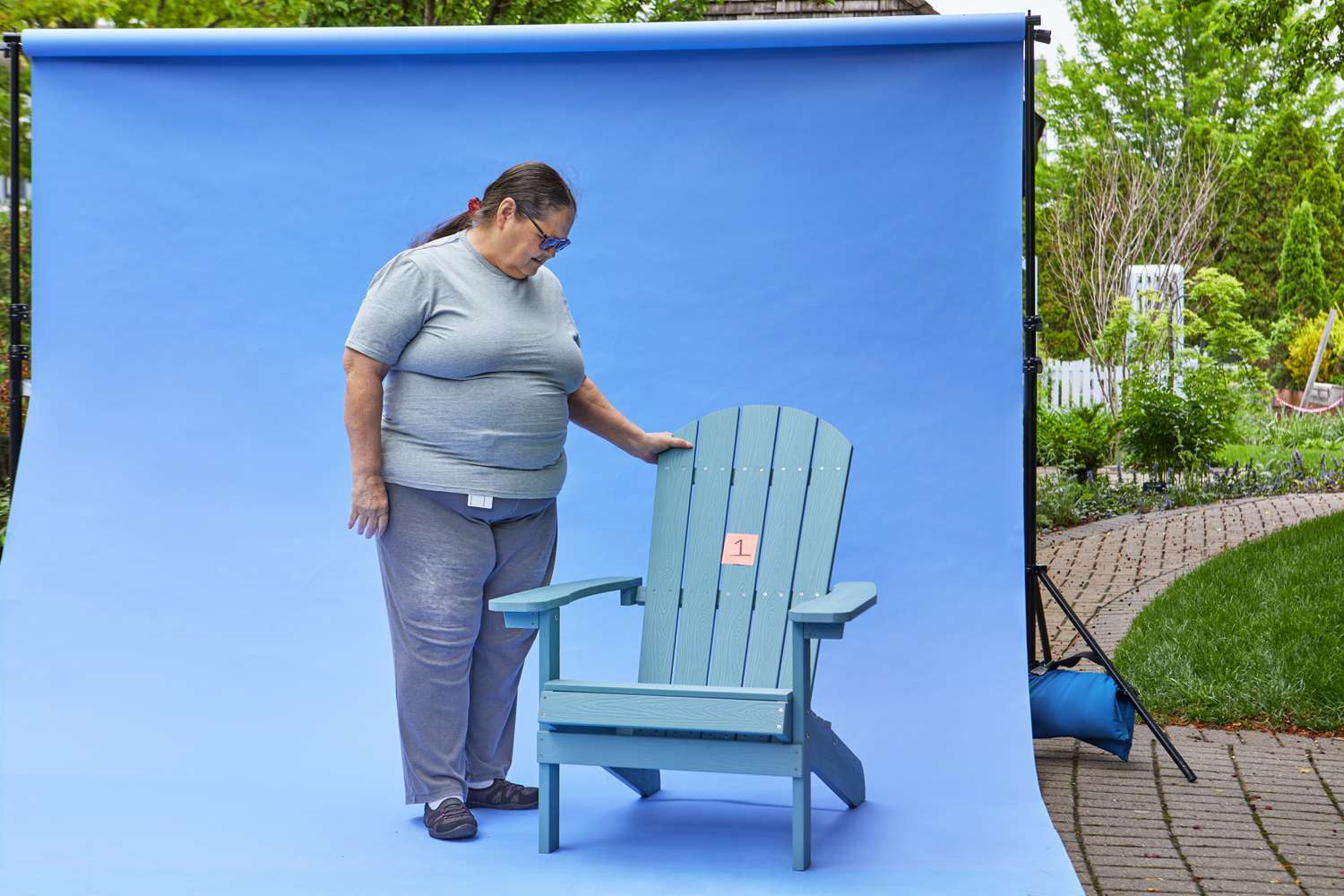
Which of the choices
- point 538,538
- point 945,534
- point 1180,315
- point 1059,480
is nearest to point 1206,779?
point 945,534

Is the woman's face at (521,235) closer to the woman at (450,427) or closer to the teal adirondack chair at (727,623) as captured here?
the woman at (450,427)

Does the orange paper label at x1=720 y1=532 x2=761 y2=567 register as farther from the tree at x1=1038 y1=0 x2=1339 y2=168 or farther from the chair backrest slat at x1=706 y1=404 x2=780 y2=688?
the tree at x1=1038 y1=0 x2=1339 y2=168

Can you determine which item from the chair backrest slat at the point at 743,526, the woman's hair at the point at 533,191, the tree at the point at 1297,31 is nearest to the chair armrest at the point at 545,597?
the chair backrest slat at the point at 743,526

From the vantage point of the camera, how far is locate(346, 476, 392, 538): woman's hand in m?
2.96

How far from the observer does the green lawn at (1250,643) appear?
4441 mm

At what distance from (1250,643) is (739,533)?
2.54 m

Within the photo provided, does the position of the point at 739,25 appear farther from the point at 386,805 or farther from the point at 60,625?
the point at 60,625

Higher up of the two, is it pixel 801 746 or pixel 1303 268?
pixel 1303 268

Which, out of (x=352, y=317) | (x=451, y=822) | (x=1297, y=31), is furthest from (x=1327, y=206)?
(x=451, y=822)

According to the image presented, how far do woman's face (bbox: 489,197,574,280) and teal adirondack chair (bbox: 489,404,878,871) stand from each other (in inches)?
24.8

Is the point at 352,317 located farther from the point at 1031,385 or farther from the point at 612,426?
the point at 1031,385

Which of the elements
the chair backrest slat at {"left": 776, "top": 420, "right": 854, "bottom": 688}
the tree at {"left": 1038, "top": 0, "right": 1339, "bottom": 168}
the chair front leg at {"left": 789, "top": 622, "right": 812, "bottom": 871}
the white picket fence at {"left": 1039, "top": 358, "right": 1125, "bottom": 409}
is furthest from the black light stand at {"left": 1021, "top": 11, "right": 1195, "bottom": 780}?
the tree at {"left": 1038, "top": 0, "right": 1339, "bottom": 168}

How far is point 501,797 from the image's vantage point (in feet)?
10.6

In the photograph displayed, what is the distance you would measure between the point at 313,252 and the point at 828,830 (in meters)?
2.28
